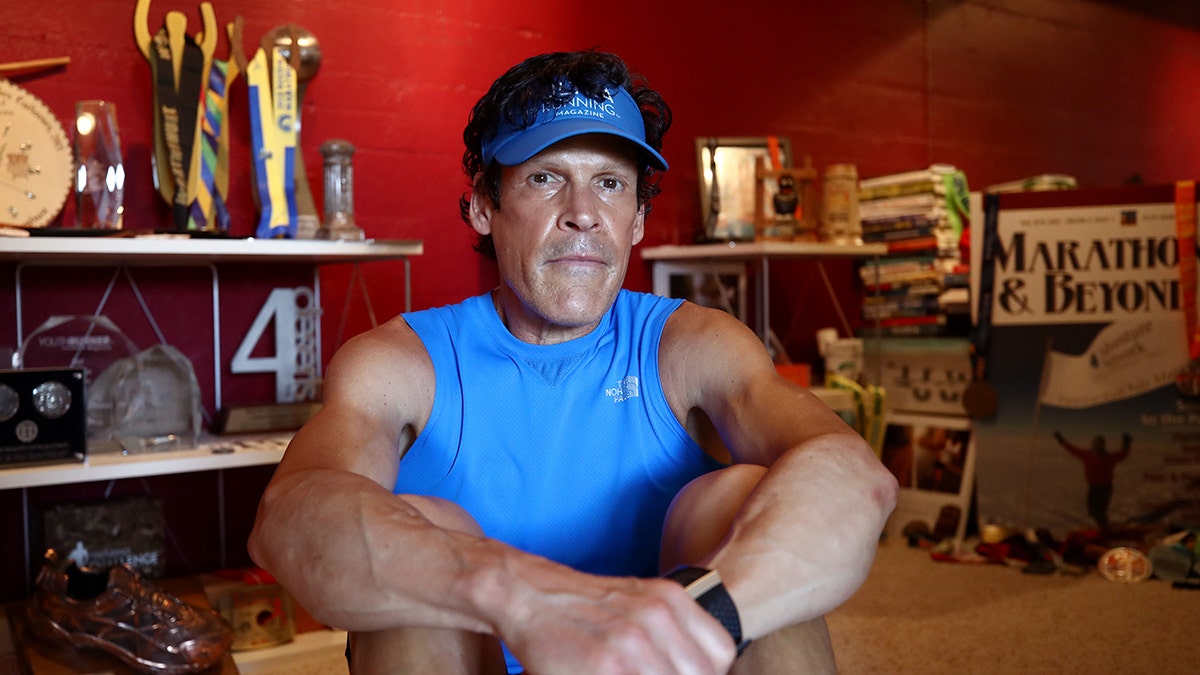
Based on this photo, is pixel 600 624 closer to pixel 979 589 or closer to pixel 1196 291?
pixel 979 589

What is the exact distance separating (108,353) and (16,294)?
24 cm

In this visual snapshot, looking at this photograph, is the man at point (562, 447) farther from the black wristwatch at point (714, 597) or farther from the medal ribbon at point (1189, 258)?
the medal ribbon at point (1189, 258)

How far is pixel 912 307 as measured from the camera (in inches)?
150

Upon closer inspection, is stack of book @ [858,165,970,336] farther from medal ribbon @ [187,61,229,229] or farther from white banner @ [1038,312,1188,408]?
medal ribbon @ [187,61,229,229]

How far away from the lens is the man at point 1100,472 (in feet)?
10.9

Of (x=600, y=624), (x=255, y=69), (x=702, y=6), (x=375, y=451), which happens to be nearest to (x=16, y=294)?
(x=255, y=69)

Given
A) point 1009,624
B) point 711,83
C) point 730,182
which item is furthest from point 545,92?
point 711,83

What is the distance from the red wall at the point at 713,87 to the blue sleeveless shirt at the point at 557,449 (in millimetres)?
1483

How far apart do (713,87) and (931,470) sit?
1.52m

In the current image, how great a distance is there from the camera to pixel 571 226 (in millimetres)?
1558

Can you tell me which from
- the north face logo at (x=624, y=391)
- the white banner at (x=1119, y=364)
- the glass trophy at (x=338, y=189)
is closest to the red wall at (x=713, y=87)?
the glass trophy at (x=338, y=189)

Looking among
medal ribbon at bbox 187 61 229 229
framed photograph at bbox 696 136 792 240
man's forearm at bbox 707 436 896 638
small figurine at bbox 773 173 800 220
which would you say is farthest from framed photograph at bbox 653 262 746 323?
man's forearm at bbox 707 436 896 638

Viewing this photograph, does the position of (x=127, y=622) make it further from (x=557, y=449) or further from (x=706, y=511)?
(x=706, y=511)

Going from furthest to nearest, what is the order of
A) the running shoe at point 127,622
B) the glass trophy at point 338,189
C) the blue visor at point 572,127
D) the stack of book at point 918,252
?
the stack of book at point 918,252 < the glass trophy at point 338,189 < the running shoe at point 127,622 < the blue visor at point 572,127
